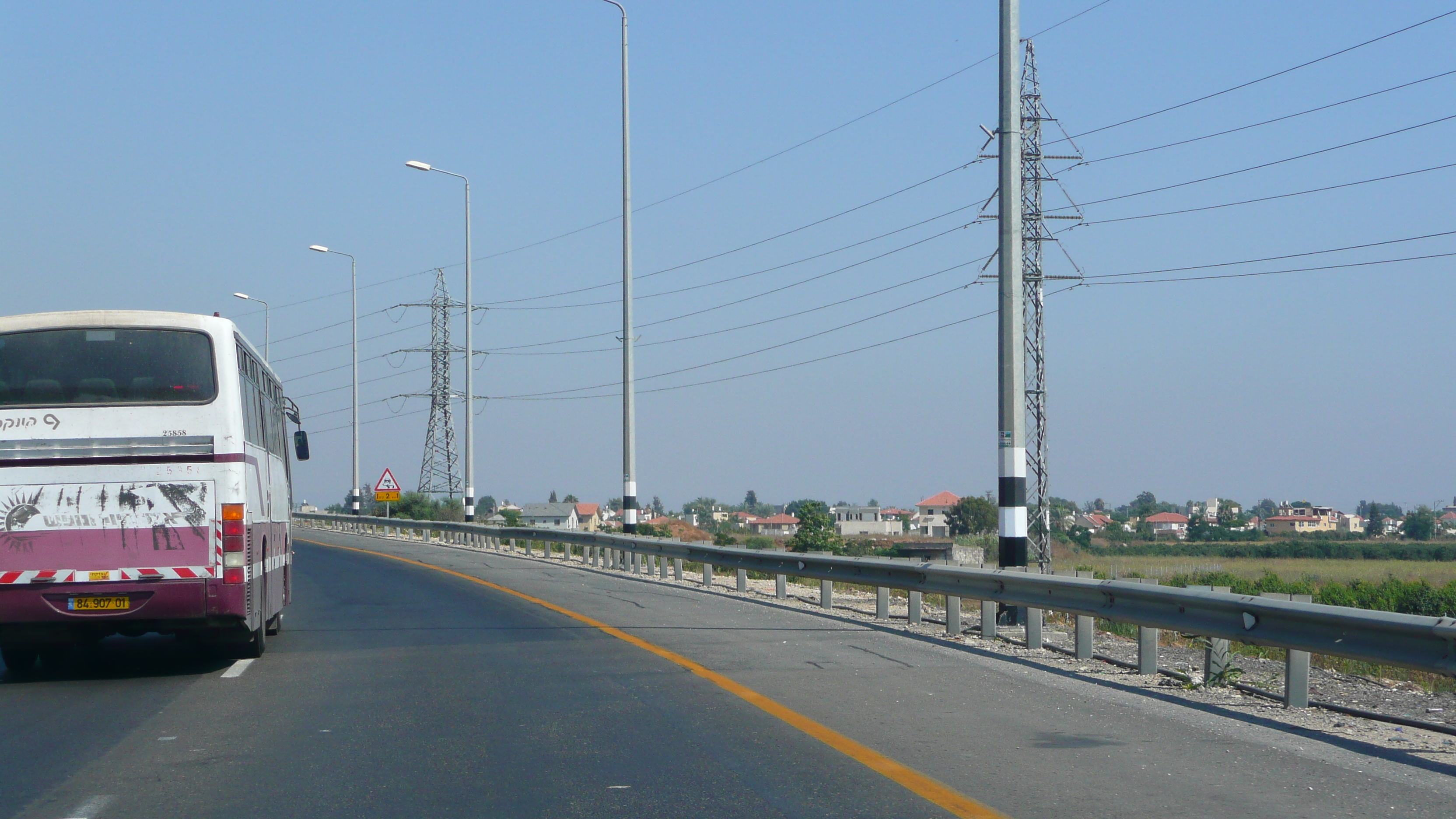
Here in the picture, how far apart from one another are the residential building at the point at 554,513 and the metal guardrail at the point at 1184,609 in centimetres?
13307

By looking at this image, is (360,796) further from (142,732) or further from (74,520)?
(74,520)

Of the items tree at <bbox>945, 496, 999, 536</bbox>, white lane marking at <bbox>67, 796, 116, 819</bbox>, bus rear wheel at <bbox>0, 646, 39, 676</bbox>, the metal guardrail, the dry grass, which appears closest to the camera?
white lane marking at <bbox>67, 796, 116, 819</bbox>

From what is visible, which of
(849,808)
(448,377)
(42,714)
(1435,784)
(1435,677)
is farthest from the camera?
(448,377)

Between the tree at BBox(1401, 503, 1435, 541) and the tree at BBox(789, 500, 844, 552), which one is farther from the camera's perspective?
the tree at BBox(1401, 503, 1435, 541)

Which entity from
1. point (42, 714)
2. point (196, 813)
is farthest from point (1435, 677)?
point (42, 714)

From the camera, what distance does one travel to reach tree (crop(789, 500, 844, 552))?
5684 cm

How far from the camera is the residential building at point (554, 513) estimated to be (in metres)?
152

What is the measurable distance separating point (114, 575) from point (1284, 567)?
46.4 meters

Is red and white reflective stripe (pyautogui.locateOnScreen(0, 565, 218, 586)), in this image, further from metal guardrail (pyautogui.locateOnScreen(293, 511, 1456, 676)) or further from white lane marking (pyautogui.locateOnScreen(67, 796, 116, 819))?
metal guardrail (pyautogui.locateOnScreen(293, 511, 1456, 676))

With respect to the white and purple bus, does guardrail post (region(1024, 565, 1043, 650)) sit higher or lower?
lower

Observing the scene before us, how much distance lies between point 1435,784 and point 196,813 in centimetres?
616

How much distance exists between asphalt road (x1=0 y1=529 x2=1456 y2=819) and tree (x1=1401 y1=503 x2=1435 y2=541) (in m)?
69.4

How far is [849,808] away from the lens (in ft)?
20.3

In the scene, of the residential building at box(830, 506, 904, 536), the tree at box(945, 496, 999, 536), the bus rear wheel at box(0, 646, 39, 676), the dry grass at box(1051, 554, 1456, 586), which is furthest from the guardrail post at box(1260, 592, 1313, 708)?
the residential building at box(830, 506, 904, 536)
